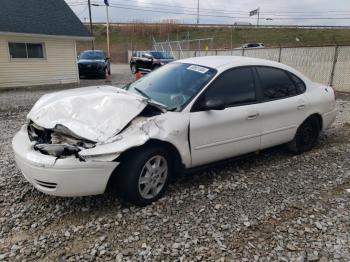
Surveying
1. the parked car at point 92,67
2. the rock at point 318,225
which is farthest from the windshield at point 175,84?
the parked car at point 92,67

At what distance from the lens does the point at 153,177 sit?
335cm

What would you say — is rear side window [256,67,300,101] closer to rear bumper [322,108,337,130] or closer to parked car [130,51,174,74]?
rear bumper [322,108,337,130]

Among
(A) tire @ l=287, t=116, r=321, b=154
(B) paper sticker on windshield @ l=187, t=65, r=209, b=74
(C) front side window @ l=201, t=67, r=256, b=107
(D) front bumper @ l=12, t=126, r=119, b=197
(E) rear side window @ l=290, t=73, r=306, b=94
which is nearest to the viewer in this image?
(D) front bumper @ l=12, t=126, r=119, b=197

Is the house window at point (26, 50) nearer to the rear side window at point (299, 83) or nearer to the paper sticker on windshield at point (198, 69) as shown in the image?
the paper sticker on windshield at point (198, 69)

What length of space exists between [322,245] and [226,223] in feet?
2.92

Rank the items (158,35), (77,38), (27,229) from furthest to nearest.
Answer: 1. (158,35)
2. (77,38)
3. (27,229)

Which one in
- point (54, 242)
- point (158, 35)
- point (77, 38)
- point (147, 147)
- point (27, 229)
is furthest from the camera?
point (158, 35)

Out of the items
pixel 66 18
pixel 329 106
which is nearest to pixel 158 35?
pixel 66 18

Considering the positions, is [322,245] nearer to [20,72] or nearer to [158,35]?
[20,72]

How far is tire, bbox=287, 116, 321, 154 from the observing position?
4.92m

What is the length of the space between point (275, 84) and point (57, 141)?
3094mm

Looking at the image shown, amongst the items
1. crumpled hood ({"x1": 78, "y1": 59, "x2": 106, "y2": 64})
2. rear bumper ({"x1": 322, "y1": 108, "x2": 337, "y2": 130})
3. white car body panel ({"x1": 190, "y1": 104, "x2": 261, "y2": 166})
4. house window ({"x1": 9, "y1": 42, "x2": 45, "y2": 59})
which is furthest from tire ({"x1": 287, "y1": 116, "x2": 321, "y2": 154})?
crumpled hood ({"x1": 78, "y1": 59, "x2": 106, "y2": 64})

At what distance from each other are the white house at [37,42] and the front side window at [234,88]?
40.0 feet

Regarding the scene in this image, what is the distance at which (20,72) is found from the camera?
14.0 meters
